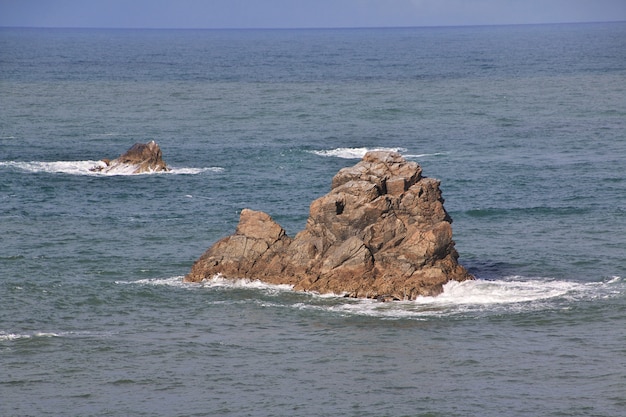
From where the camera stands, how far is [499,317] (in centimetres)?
5809

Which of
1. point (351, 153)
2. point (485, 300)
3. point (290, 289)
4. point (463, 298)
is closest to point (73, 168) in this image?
point (351, 153)

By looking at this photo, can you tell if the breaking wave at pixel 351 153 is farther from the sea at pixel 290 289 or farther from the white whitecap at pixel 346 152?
the sea at pixel 290 289

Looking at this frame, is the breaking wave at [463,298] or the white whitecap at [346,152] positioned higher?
the breaking wave at [463,298]

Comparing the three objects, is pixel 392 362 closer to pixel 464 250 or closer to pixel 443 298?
pixel 443 298

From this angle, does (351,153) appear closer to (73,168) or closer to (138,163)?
(138,163)

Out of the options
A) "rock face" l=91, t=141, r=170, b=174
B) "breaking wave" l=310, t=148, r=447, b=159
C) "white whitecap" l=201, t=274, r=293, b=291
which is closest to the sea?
"white whitecap" l=201, t=274, r=293, b=291

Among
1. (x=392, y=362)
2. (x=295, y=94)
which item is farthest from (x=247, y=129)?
(x=392, y=362)

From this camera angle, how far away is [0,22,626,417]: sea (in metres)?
49.1

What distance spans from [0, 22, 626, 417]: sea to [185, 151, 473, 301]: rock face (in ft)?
3.06

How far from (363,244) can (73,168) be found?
152 feet

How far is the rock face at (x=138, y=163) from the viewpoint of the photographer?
9944 centimetres

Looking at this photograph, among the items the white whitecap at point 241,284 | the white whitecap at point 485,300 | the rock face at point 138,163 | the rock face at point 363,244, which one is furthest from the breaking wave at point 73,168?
the white whitecap at point 485,300

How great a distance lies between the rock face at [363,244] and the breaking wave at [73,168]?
35394mm

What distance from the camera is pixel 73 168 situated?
332ft
